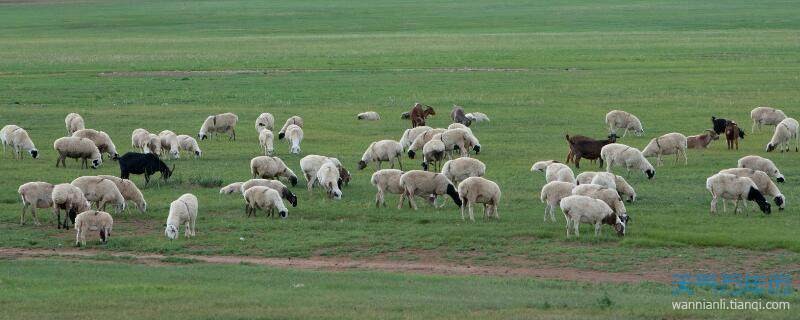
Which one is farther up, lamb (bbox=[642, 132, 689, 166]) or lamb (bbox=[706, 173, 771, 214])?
lamb (bbox=[642, 132, 689, 166])

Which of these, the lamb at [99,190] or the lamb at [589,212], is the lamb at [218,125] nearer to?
the lamb at [99,190]

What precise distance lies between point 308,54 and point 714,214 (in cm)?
5229

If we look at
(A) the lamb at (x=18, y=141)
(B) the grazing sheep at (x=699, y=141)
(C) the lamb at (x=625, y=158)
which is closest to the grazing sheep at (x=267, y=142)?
(A) the lamb at (x=18, y=141)

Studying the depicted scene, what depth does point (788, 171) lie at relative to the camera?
26469mm

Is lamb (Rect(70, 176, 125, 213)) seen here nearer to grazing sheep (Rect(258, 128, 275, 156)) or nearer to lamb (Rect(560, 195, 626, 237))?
lamb (Rect(560, 195, 626, 237))

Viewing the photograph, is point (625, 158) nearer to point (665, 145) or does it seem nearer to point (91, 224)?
point (665, 145)

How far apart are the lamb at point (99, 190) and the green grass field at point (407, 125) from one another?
1.64ft

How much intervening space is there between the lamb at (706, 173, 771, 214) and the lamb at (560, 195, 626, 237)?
266 centimetres

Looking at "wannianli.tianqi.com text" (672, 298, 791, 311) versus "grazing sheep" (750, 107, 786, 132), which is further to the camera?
"grazing sheep" (750, 107, 786, 132)

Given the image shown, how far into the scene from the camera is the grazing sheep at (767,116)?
33562 mm

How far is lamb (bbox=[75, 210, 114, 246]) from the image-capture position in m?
19.6

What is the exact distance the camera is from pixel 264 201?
22000 millimetres

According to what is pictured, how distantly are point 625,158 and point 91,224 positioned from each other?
11.5 metres

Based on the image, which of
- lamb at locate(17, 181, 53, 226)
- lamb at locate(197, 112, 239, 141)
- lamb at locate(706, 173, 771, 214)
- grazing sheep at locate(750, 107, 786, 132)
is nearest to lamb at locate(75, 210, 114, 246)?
lamb at locate(17, 181, 53, 226)
